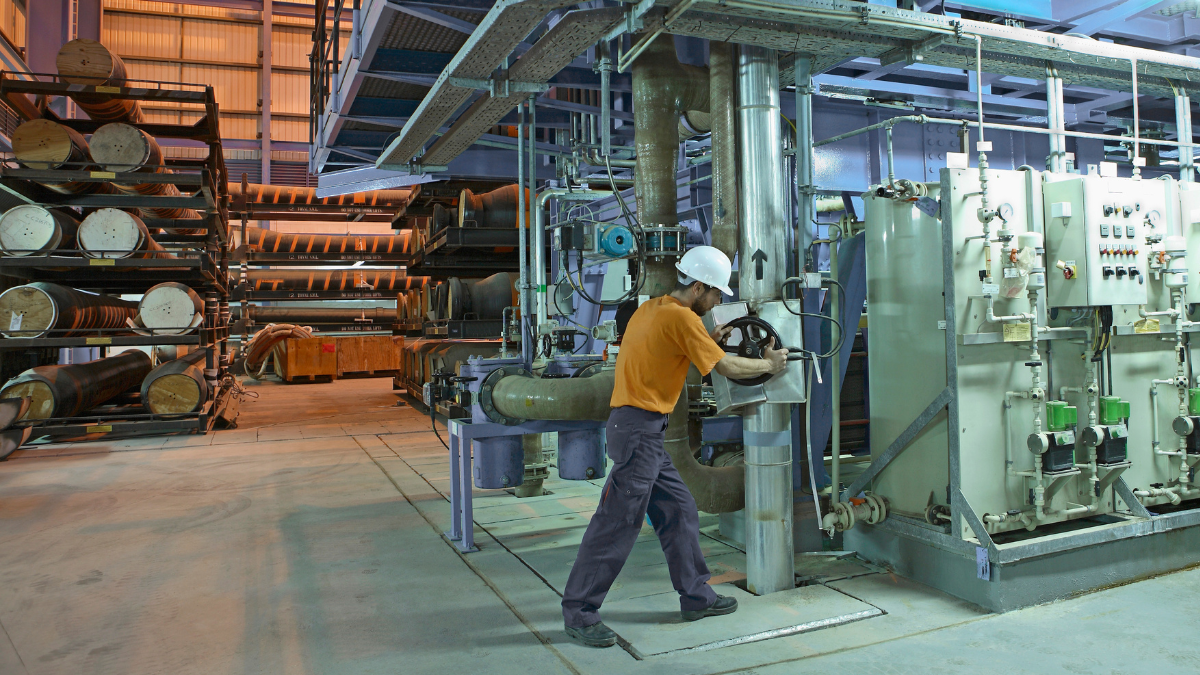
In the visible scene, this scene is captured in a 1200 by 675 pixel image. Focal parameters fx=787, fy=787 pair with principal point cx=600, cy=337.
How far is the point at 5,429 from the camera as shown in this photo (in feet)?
28.3

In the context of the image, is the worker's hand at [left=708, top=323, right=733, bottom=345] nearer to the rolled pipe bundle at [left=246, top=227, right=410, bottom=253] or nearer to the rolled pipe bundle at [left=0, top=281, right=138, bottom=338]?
the rolled pipe bundle at [left=0, top=281, right=138, bottom=338]

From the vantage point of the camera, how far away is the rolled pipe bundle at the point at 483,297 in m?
11.4

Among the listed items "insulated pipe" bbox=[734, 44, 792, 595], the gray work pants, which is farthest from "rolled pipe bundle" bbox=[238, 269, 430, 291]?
the gray work pants

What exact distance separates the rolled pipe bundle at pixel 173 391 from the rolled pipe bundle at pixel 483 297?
3.40 meters

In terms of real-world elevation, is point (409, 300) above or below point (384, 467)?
above

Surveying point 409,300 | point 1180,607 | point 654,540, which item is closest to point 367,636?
point 654,540

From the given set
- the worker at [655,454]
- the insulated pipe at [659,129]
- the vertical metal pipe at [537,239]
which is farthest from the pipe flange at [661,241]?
the vertical metal pipe at [537,239]

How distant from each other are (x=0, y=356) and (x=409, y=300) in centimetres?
669

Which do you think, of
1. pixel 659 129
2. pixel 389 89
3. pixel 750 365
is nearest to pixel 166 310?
pixel 389 89

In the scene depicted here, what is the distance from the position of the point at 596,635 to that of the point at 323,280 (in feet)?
58.1

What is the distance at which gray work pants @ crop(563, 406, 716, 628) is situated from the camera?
3.45 metres

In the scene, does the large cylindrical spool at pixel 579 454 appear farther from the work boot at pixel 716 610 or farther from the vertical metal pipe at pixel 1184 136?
the vertical metal pipe at pixel 1184 136

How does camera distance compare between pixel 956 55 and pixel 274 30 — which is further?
pixel 274 30

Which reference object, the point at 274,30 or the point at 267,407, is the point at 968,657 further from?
the point at 274,30
